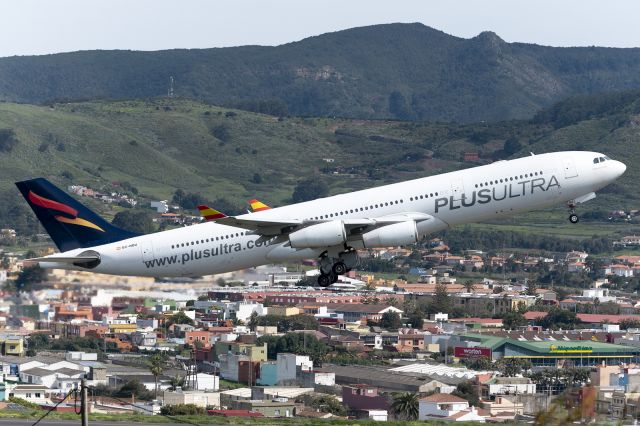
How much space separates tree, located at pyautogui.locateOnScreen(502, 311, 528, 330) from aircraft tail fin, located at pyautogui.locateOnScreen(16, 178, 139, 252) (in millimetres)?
99280

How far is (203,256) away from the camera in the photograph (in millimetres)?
68875

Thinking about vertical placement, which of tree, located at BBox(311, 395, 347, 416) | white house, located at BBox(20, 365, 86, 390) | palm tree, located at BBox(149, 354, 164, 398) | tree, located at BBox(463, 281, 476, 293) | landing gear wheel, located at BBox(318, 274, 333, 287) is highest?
tree, located at BBox(463, 281, 476, 293)

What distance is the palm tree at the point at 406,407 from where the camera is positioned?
309ft

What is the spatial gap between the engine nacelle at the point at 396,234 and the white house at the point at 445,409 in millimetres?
22195

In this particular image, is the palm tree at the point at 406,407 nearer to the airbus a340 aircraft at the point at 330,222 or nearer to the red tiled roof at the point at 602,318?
the airbus a340 aircraft at the point at 330,222

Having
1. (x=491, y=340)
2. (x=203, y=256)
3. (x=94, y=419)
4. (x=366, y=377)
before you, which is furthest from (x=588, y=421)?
(x=491, y=340)

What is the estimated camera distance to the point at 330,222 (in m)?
66.3

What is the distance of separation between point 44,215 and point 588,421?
144 feet

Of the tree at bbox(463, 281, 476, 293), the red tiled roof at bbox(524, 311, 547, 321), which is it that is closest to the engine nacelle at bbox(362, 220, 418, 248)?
the red tiled roof at bbox(524, 311, 547, 321)

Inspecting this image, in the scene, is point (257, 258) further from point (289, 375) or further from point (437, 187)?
point (289, 375)

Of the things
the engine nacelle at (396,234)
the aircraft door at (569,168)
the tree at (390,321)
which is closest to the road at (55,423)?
the engine nacelle at (396,234)

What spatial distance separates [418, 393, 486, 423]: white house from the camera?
86.8m

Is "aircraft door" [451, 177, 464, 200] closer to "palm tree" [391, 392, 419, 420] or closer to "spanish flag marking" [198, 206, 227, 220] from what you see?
"spanish flag marking" [198, 206, 227, 220]

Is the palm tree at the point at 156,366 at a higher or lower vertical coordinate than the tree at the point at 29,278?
lower
